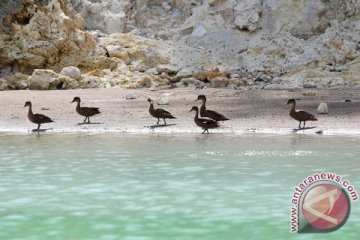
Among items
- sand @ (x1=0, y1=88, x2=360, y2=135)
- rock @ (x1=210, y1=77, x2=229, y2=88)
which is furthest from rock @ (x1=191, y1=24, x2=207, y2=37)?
sand @ (x1=0, y1=88, x2=360, y2=135)

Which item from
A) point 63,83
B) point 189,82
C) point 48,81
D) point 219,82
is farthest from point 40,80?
point 219,82

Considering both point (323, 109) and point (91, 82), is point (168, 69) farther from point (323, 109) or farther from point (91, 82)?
point (323, 109)

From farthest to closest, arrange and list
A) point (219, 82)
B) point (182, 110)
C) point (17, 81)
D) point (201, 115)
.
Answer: point (17, 81), point (219, 82), point (182, 110), point (201, 115)

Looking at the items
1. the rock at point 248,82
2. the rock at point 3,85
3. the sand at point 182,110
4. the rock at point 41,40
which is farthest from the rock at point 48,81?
the rock at point 248,82

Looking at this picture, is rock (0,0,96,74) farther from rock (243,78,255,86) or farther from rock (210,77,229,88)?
rock (243,78,255,86)

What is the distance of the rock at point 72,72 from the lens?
20.9 metres

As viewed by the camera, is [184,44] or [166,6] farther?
[166,6]

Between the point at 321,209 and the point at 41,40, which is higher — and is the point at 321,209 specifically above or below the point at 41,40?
below

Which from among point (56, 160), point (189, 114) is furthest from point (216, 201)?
point (189, 114)

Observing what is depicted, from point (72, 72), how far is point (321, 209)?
16.5 metres

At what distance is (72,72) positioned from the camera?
20.9 metres

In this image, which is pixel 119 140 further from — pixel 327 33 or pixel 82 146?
pixel 327 33

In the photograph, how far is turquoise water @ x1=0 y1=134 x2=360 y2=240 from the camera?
18.2ft

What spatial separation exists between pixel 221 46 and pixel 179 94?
5.52 m
